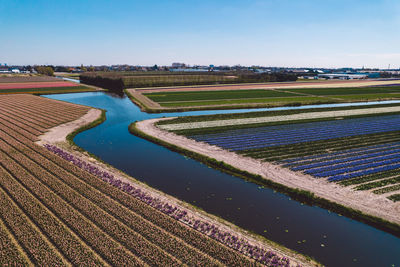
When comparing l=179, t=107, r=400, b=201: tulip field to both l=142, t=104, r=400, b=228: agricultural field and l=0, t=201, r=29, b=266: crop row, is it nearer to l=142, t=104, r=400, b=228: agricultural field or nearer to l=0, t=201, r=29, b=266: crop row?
l=142, t=104, r=400, b=228: agricultural field

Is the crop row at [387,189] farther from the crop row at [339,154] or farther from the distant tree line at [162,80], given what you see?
the distant tree line at [162,80]

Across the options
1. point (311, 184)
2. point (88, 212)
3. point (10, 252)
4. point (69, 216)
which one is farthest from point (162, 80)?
point (10, 252)

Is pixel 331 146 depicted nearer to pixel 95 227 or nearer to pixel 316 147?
pixel 316 147

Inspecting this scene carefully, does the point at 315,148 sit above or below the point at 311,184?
above

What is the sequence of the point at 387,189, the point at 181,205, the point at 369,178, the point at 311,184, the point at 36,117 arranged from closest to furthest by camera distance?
the point at 181,205 → the point at 387,189 → the point at 311,184 → the point at 369,178 → the point at 36,117

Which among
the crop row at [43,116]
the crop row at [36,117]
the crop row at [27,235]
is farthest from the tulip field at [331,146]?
the crop row at [27,235]

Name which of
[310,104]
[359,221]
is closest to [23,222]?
[359,221]

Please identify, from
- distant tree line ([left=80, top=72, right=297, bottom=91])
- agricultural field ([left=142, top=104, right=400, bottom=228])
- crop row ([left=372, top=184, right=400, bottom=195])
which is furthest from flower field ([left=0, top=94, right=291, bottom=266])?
distant tree line ([left=80, top=72, right=297, bottom=91])
